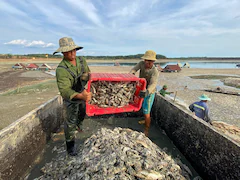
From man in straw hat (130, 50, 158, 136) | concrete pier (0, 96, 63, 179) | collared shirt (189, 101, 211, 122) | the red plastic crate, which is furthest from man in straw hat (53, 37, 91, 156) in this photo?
collared shirt (189, 101, 211, 122)

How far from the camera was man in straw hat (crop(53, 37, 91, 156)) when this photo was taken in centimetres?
295

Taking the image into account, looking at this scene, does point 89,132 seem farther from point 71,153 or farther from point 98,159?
point 98,159

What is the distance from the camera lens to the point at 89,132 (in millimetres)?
4285

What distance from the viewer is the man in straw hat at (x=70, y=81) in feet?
9.68

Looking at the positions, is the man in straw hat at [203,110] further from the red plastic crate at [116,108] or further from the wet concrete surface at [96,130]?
the red plastic crate at [116,108]

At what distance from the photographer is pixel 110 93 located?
13.1ft

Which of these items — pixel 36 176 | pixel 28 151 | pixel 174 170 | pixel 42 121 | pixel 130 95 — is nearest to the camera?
pixel 174 170

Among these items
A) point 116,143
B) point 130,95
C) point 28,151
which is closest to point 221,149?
point 116,143

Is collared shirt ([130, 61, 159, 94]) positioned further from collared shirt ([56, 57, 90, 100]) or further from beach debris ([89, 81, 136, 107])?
collared shirt ([56, 57, 90, 100])

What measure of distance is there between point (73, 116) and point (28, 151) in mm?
1025

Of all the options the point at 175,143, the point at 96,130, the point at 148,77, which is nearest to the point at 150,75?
the point at 148,77

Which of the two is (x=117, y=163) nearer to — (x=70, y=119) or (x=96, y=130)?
(x=70, y=119)

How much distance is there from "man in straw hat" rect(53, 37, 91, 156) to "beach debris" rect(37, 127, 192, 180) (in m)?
0.48

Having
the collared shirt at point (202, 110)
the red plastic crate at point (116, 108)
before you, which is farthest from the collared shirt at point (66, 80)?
the collared shirt at point (202, 110)
